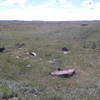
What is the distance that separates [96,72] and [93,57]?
6407 millimetres

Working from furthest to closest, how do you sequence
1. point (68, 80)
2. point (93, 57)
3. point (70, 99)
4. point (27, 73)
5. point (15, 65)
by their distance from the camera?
point (93, 57), point (15, 65), point (27, 73), point (68, 80), point (70, 99)

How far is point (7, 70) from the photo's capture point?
1797 centimetres

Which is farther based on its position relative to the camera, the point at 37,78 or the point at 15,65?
the point at 15,65

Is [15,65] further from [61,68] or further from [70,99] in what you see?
[70,99]

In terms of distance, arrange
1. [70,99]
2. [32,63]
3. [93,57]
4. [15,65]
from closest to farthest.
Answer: [70,99] → [15,65] → [32,63] → [93,57]

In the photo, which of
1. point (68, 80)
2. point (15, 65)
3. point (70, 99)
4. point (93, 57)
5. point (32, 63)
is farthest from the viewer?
point (93, 57)

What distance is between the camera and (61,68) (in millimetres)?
20469

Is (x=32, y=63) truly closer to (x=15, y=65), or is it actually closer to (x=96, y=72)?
(x=15, y=65)

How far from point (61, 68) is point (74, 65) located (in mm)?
1640

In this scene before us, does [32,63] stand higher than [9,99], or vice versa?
[9,99]

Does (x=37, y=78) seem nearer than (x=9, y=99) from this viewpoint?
No

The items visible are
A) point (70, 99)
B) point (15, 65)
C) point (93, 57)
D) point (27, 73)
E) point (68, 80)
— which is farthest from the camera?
point (93, 57)

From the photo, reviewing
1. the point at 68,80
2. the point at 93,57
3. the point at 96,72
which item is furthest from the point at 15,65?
the point at 93,57

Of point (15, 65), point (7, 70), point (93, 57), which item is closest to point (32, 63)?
point (15, 65)
